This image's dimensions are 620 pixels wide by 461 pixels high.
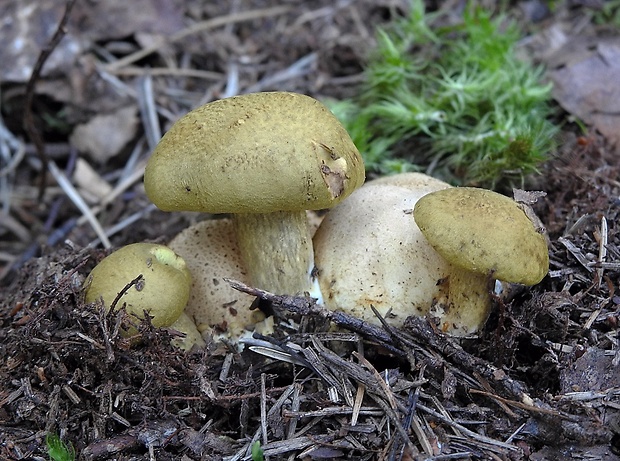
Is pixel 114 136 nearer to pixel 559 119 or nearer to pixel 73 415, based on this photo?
pixel 73 415

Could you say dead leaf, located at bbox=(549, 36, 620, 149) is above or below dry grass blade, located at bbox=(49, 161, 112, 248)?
below

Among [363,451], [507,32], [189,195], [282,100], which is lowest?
[363,451]

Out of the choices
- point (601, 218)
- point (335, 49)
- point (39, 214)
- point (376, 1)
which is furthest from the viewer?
point (376, 1)

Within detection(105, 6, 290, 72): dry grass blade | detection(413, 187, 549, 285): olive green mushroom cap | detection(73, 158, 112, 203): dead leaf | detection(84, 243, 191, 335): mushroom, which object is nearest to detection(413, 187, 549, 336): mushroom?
detection(413, 187, 549, 285): olive green mushroom cap

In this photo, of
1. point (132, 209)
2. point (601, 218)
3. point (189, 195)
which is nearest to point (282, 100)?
point (189, 195)

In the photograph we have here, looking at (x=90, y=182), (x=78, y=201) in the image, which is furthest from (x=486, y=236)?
(x=90, y=182)

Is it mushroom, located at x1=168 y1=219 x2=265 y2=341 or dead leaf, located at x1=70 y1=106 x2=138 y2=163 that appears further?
dead leaf, located at x1=70 y1=106 x2=138 y2=163

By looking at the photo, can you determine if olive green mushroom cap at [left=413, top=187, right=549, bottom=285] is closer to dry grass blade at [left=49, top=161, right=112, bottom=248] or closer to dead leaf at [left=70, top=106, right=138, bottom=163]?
dry grass blade at [left=49, top=161, right=112, bottom=248]

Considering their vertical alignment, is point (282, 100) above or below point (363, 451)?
above
